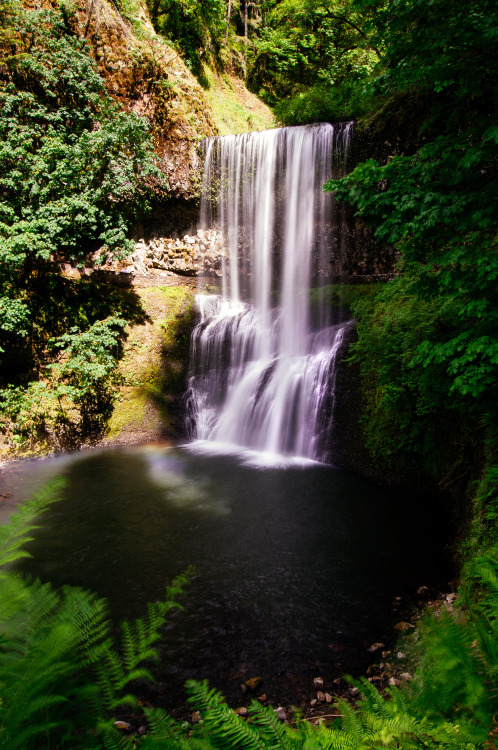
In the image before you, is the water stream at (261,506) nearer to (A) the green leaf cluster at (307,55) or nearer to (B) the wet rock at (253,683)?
(B) the wet rock at (253,683)

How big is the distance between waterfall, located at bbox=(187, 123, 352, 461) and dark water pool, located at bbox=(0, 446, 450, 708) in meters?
1.81

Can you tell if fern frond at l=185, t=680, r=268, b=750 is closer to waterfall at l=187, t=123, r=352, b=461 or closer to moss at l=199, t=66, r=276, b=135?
waterfall at l=187, t=123, r=352, b=461

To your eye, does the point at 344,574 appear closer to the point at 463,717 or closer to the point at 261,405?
the point at 463,717

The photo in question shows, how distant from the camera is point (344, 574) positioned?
5223mm

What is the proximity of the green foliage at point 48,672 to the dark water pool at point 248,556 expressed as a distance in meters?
2.35

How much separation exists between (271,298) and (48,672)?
15.3 metres

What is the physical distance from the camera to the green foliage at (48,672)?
4.25ft

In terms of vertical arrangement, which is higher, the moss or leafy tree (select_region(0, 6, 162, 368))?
the moss

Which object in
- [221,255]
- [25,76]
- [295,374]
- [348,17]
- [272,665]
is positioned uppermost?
[348,17]

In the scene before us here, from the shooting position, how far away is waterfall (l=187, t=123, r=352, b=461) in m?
10.3

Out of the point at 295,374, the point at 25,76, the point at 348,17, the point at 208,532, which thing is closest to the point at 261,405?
the point at 295,374

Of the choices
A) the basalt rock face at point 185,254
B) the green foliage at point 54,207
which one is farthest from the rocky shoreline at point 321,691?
the basalt rock face at point 185,254

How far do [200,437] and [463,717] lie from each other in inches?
421

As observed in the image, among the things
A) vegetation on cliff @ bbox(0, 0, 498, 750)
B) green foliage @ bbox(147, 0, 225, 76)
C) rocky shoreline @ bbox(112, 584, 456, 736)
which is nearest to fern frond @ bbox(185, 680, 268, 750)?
vegetation on cliff @ bbox(0, 0, 498, 750)
